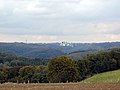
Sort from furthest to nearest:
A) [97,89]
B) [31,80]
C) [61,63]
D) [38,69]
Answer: [38,69]
[31,80]
[61,63]
[97,89]

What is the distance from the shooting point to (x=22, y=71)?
378 ft

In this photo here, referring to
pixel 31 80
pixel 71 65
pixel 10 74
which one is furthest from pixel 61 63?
pixel 10 74

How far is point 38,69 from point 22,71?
5876 millimetres

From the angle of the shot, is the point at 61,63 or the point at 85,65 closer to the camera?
the point at 61,63

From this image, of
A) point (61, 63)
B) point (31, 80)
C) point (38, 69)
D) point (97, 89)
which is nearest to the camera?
point (97, 89)

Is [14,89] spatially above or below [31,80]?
above

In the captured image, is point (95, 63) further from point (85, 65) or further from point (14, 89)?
point (14, 89)

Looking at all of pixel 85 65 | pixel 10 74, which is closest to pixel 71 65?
pixel 85 65

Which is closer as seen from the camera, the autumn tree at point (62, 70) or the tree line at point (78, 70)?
the autumn tree at point (62, 70)

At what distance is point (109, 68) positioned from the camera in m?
115

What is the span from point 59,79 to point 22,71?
2546 centimetres

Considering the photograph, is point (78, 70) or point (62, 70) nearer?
point (62, 70)

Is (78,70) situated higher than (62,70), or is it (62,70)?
(62,70)

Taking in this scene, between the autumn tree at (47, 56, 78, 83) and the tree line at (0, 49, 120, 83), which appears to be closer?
the autumn tree at (47, 56, 78, 83)
